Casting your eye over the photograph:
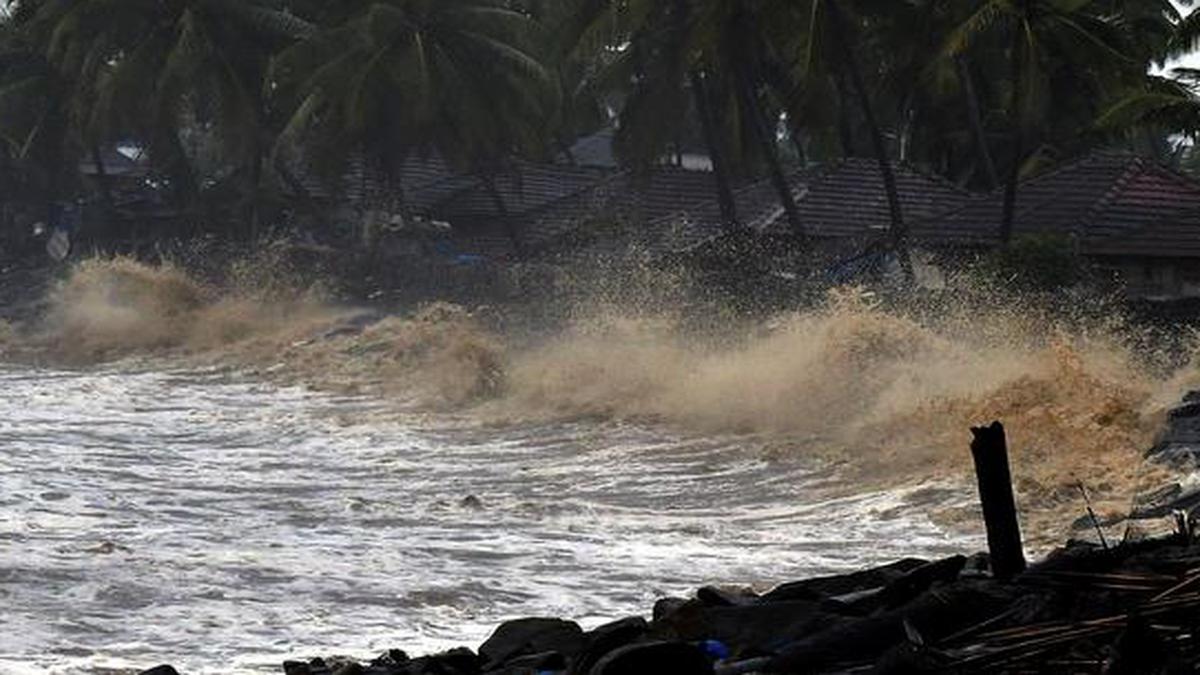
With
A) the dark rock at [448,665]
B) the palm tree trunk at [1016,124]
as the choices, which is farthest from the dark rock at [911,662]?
the palm tree trunk at [1016,124]

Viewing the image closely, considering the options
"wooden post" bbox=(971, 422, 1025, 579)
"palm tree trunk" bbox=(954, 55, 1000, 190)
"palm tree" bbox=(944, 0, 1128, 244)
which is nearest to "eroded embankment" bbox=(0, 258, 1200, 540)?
"palm tree" bbox=(944, 0, 1128, 244)

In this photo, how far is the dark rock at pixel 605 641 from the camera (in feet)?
23.6

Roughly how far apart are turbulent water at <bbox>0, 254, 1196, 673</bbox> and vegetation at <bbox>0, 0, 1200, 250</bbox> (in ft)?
11.2

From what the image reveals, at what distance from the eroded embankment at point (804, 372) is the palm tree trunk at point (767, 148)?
230cm

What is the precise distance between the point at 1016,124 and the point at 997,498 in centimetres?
2015

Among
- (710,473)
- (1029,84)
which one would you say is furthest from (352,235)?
(710,473)

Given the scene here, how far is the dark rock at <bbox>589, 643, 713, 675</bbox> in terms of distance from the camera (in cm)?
680

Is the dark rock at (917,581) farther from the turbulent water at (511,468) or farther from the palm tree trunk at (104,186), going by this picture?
the palm tree trunk at (104,186)

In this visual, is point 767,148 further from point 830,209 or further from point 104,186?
point 104,186

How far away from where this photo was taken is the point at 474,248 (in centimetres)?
3944

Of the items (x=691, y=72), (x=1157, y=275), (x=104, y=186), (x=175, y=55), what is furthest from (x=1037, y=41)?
(x=104, y=186)

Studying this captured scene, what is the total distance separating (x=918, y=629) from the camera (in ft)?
23.1

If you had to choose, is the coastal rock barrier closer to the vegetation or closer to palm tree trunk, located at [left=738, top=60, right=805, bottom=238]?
the vegetation

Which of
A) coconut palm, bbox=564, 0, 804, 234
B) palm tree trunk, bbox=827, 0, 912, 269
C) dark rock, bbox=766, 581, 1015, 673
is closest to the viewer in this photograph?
dark rock, bbox=766, 581, 1015, 673
